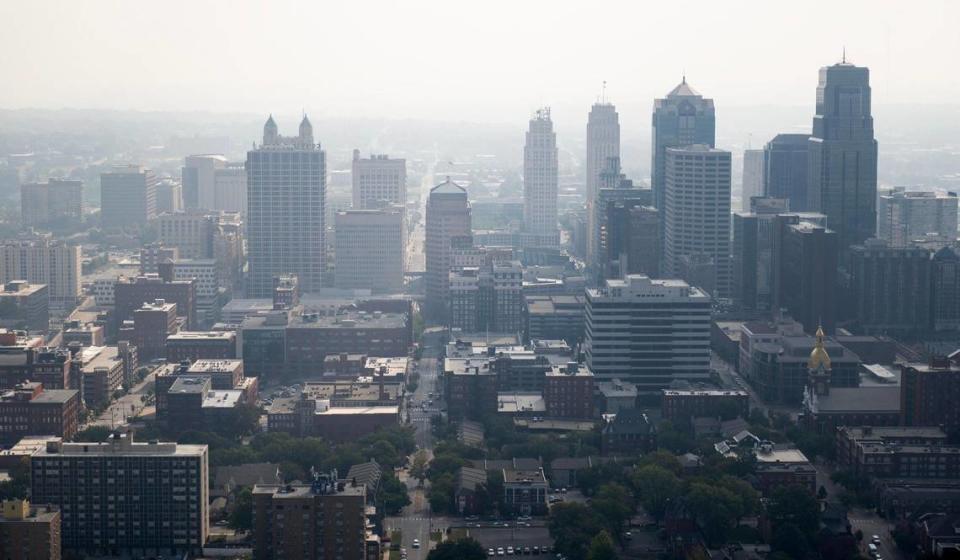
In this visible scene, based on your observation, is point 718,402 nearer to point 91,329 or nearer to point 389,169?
point 91,329

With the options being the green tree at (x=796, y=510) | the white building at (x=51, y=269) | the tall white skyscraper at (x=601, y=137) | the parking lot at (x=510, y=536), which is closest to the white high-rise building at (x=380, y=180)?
the tall white skyscraper at (x=601, y=137)

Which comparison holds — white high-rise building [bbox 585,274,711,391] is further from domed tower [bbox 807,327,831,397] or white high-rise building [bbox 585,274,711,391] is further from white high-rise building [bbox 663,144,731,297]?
white high-rise building [bbox 663,144,731,297]

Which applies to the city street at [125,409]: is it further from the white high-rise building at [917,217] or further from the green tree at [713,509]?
the white high-rise building at [917,217]

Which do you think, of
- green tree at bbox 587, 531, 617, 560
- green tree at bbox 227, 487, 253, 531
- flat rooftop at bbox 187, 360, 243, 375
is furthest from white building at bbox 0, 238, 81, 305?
green tree at bbox 587, 531, 617, 560

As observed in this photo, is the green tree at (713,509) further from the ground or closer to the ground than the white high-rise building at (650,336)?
closer to the ground

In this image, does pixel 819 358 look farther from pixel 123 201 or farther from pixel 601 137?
pixel 123 201

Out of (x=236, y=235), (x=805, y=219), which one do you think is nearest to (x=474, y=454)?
(x=805, y=219)
